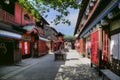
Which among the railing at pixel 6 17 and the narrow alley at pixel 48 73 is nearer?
the narrow alley at pixel 48 73

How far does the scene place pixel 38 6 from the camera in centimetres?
1294

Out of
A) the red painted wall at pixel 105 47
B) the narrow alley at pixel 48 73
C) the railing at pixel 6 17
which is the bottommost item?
the narrow alley at pixel 48 73

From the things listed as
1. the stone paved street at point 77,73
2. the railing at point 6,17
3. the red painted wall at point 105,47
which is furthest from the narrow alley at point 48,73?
the railing at point 6,17

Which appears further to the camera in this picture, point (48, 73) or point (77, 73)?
point (48, 73)

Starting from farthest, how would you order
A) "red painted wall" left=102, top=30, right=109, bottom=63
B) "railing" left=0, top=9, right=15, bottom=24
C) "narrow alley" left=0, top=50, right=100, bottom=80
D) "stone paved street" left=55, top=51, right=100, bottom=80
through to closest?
"railing" left=0, top=9, right=15, bottom=24 < "red painted wall" left=102, top=30, right=109, bottom=63 < "narrow alley" left=0, top=50, right=100, bottom=80 < "stone paved street" left=55, top=51, right=100, bottom=80

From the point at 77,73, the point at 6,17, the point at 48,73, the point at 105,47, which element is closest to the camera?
the point at 105,47

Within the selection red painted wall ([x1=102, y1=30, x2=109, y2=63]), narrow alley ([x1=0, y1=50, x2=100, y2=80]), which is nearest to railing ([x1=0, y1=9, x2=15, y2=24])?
narrow alley ([x1=0, y1=50, x2=100, y2=80])

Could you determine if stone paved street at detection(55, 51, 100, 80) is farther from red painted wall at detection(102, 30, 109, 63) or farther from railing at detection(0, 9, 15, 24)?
railing at detection(0, 9, 15, 24)

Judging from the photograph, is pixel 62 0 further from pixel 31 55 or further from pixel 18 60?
pixel 31 55

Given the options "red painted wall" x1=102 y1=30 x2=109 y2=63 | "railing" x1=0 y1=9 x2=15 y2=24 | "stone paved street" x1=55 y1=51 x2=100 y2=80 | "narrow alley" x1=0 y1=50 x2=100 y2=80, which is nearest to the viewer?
"stone paved street" x1=55 y1=51 x2=100 y2=80

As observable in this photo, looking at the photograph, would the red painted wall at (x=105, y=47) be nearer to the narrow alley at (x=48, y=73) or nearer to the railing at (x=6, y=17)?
the narrow alley at (x=48, y=73)

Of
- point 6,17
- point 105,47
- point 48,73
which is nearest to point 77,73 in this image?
point 48,73

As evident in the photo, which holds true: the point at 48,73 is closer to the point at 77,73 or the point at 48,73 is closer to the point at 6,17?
the point at 77,73

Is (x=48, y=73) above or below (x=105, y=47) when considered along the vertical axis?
below
